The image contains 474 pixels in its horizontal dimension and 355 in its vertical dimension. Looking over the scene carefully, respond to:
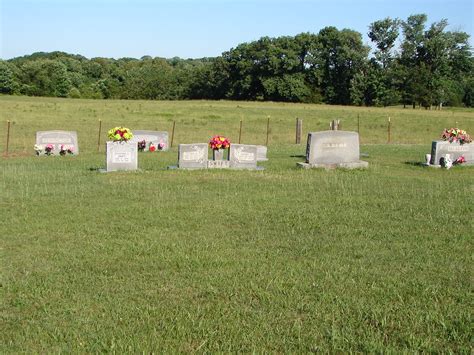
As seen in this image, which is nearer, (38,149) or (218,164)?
(218,164)

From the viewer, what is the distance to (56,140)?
68.9 ft

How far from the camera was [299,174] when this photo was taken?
1537 centimetres

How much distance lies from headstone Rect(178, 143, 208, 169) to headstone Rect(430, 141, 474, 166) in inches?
283

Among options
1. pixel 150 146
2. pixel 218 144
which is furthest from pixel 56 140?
pixel 218 144

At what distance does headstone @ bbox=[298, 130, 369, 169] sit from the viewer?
17109 mm

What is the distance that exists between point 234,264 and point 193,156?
9757mm

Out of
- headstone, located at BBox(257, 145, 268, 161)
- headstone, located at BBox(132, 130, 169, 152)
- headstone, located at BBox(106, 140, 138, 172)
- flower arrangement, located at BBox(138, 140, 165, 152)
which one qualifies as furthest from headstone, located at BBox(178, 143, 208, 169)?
headstone, located at BBox(132, 130, 169, 152)

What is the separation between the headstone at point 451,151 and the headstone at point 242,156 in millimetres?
5728

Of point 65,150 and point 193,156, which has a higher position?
point 193,156

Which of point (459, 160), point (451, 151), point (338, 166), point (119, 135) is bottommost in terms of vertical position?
point (338, 166)

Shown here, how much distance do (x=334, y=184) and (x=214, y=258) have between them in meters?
6.86

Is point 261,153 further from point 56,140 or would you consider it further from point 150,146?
point 56,140

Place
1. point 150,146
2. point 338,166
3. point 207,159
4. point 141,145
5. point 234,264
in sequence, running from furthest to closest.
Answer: point 150,146 → point 141,145 → point 338,166 → point 207,159 → point 234,264

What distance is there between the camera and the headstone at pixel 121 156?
1543 cm
